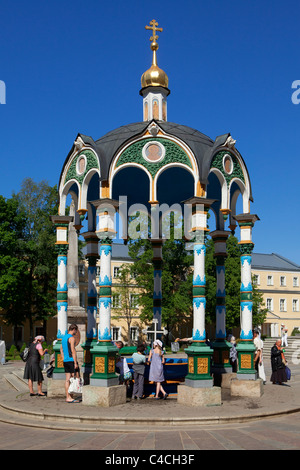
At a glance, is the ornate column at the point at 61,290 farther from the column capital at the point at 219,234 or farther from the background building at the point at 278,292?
the background building at the point at 278,292

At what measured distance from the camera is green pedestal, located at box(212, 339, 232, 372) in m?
15.7

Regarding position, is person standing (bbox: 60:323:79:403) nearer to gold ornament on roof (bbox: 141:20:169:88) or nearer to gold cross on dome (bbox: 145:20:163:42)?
gold ornament on roof (bbox: 141:20:169:88)

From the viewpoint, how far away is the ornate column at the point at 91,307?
1574 centimetres

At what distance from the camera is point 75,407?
1189cm

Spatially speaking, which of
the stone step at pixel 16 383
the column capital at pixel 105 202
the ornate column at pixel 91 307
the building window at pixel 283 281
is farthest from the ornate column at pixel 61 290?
the building window at pixel 283 281

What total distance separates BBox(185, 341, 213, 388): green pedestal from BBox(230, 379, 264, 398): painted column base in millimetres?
1908

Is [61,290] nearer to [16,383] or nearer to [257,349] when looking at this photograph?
[16,383]

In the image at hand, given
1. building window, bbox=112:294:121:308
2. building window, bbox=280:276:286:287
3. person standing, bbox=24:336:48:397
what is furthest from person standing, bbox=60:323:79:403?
building window, bbox=280:276:286:287

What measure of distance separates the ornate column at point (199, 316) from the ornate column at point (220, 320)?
3.16m

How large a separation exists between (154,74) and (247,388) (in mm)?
9932

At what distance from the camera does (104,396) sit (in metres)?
12.0

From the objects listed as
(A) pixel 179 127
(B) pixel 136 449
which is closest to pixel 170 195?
(A) pixel 179 127
